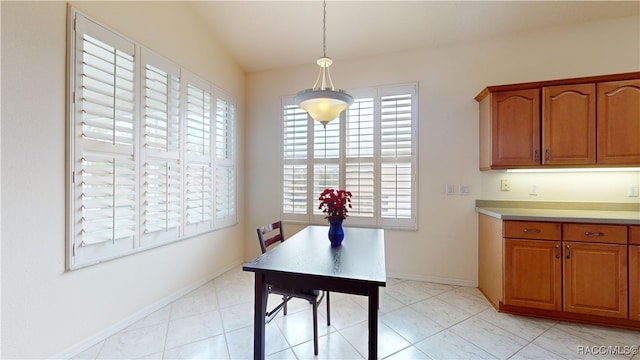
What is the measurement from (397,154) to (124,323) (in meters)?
3.17

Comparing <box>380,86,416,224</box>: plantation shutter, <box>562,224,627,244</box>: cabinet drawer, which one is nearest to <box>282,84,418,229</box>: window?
<box>380,86,416,224</box>: plantation shutter

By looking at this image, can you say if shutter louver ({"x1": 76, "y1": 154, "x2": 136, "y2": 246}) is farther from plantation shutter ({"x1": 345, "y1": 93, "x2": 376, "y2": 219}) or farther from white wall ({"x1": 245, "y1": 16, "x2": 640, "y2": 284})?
white wall ({"x1": 245, "y1": 16, "x2": 640, "y2": 284})

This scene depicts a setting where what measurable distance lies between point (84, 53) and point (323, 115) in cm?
176

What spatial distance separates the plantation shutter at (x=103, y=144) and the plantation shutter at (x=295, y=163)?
1827 mm

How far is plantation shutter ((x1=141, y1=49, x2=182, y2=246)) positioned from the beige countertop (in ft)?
10.3

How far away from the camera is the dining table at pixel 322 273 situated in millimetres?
1349

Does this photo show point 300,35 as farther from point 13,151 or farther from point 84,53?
point 13,151

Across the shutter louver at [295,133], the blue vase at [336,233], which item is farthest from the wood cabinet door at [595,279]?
the shutter louver at [295,133]

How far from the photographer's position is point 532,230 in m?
2.34

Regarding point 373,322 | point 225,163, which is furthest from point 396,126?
point 373,322

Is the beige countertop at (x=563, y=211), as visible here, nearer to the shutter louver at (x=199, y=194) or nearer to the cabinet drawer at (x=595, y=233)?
the cabinet drawer at (x=595, y=233)

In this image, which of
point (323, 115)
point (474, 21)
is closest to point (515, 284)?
point (323, 115)

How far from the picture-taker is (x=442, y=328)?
7.20 feet

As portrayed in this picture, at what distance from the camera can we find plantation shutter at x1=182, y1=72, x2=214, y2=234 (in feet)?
9.37
